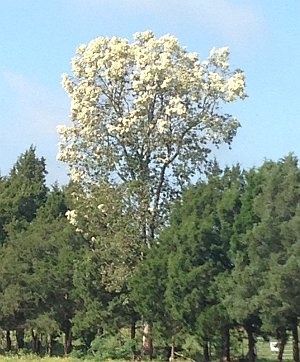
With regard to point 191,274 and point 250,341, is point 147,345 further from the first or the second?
point 191,274

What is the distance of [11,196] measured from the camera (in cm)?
6812

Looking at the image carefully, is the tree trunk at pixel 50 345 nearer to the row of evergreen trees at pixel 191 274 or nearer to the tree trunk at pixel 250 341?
the row of evergreen trees at pixel 191 274

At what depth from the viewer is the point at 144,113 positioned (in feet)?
145

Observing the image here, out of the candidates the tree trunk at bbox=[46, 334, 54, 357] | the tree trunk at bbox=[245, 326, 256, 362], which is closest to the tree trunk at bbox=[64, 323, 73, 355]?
the tree trunk at bbox=[46, 334, 54, 357]

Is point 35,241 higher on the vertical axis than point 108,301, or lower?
higher

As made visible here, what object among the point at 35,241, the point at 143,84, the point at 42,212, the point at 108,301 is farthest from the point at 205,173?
the point at 42,212

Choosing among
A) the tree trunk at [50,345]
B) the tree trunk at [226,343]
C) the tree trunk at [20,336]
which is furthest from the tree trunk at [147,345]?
the tree trunk at [20,336]

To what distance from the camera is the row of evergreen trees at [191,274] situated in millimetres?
34188

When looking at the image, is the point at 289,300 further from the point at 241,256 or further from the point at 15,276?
the point at 15,276

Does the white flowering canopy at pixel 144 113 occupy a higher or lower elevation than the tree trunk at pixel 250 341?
higher

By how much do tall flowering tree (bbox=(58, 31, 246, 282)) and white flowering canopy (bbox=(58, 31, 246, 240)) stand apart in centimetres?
6

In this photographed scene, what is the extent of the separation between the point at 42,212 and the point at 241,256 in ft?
87.7

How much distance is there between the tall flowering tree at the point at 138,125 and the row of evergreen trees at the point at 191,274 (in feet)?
7.15

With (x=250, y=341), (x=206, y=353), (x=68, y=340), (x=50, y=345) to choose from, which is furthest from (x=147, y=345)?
(x=50, y=345)
